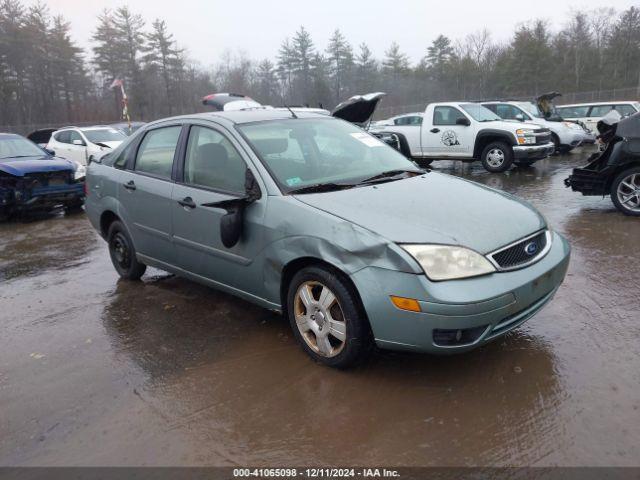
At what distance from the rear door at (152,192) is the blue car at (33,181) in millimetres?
5638

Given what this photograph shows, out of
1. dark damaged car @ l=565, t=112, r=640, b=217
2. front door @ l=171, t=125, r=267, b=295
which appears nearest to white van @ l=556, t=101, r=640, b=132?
dark damaged car @ l=565, t=112, r=640, b=217

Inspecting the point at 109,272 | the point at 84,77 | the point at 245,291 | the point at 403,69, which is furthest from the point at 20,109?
the point at 245,291

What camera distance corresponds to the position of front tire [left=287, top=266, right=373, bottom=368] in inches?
125

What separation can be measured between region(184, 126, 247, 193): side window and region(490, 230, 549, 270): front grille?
1930mm

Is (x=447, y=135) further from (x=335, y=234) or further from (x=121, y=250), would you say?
(x=335, y=234)

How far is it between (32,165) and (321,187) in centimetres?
821

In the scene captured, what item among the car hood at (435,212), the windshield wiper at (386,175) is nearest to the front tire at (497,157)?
the windshield wiper at (386,175)

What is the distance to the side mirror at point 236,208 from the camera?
370 centimetres

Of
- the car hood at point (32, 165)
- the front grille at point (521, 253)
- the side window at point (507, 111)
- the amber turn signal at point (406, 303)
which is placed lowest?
the amber turn signal at point (406, 303)

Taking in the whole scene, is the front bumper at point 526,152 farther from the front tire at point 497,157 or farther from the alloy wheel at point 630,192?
the alloy wheel at point 630,192

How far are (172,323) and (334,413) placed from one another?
2.01 m

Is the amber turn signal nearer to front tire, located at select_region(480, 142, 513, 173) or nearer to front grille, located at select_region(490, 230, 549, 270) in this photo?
front grille, located at select_region(490, 230, 549, 270)

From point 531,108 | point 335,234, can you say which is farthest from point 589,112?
point 335,234

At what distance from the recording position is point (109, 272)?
6.10 meters
